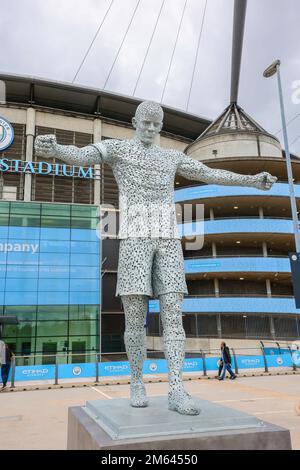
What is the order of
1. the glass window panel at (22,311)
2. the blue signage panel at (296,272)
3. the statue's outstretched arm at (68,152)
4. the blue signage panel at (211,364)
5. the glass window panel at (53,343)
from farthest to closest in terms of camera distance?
the glass window panel at (53,343), the glass window panel at (22,311), the blue signage panel at (211,364), the blue signage panel at (296,272), the statue's outstretched arm at (68,152)

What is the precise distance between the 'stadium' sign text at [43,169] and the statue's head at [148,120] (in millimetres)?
28445

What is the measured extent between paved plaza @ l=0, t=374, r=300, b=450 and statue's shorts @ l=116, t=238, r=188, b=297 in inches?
66.9

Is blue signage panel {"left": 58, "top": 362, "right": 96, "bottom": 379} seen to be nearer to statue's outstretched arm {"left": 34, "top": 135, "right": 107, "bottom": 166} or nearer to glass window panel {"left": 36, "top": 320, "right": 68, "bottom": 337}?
glass window panel {"left": 36, "top": 320, "right": 68, "bottom": 337}

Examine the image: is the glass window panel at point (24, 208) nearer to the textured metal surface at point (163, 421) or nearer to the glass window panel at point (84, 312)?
the glass window panel at point (84, 312)

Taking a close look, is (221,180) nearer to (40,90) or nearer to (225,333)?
(225,333)

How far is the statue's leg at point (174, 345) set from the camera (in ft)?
13.1

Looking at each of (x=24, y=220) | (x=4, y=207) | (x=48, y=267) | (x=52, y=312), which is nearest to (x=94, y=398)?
(x=52, y=312)

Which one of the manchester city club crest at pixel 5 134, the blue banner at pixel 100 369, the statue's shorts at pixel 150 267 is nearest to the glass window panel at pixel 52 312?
the blue banner at pixel 100 369

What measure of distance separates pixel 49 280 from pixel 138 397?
21.0m

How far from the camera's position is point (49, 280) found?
79.9ft

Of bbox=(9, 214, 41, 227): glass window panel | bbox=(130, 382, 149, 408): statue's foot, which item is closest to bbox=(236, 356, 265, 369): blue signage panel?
bbox=(9, 214, 41, 227): glass window panel

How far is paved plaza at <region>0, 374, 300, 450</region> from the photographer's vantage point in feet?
20.6
